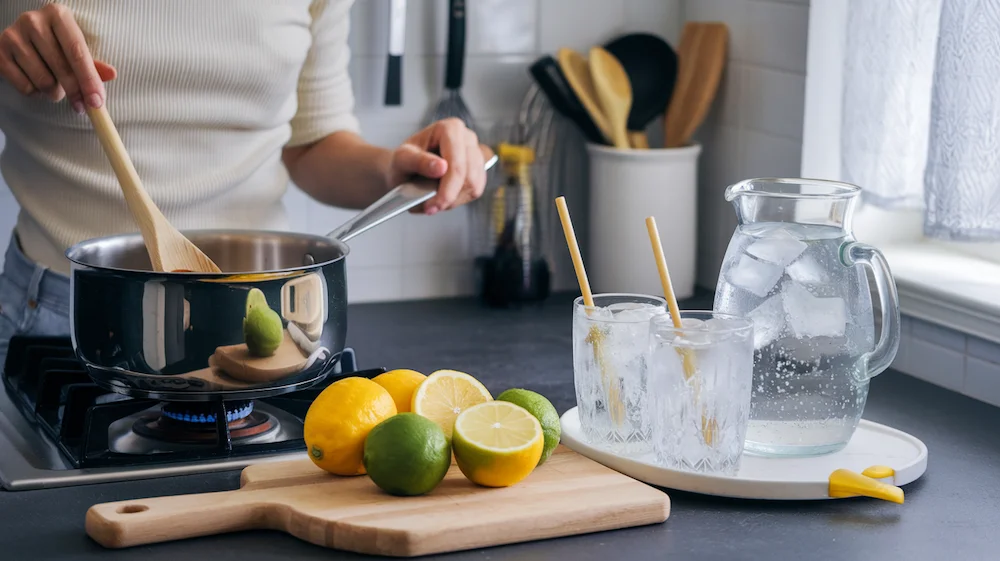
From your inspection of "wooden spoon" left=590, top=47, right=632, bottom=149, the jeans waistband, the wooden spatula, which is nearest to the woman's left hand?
the jeans waistband

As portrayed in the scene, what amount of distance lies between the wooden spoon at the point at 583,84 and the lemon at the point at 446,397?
1.01 meters

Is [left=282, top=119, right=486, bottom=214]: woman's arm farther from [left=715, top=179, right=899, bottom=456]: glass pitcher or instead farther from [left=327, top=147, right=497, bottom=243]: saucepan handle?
[left=715, top=179, right=899, bottom=456]: glass pitcher

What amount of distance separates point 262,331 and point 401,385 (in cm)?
14

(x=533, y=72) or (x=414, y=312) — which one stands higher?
(x=533, y=72)

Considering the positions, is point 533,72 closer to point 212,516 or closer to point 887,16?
point 887,16

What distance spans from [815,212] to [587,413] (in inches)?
10.5

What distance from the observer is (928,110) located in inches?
68.2

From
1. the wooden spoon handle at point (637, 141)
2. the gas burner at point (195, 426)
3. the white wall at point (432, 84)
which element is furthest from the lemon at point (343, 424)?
the wooden spoon handle at point (637, 141)

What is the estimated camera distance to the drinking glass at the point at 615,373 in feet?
3.41

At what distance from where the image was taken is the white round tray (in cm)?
98

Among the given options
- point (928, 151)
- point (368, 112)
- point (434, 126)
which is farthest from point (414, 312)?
point (928, 151)

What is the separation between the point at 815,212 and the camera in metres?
1.06

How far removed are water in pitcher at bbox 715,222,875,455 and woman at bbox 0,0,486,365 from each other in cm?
41

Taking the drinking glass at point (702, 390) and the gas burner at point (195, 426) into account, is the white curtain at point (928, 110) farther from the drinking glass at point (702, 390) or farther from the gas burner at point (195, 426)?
the gas burner at point (195, 426)
